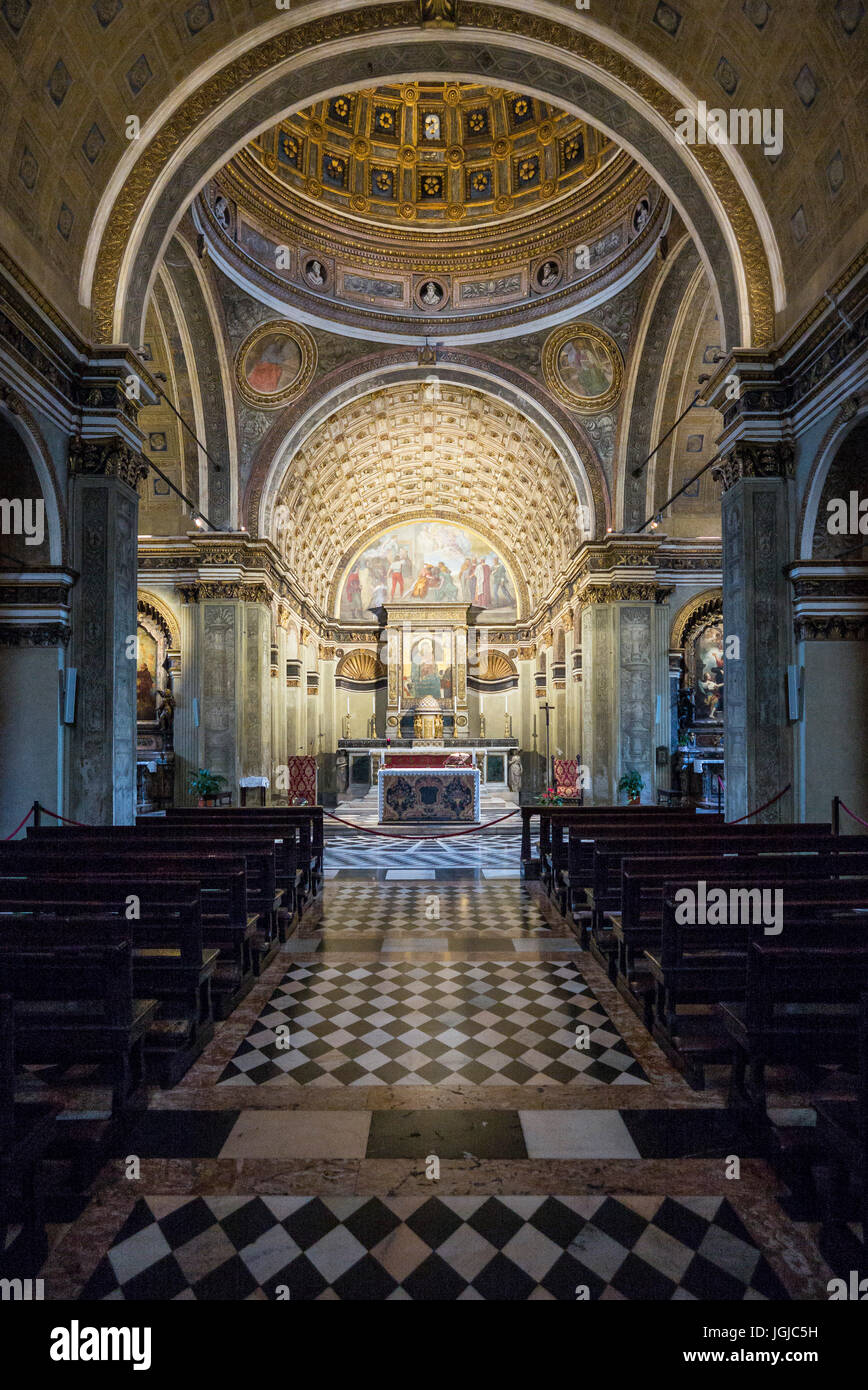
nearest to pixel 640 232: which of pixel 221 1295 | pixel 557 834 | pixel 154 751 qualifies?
pixel 557 834

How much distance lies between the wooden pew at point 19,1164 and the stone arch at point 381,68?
8872mm

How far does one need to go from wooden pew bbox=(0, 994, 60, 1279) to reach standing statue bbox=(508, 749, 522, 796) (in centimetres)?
2270

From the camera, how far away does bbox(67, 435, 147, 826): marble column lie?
27.8 feet

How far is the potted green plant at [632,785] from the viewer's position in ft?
51.8

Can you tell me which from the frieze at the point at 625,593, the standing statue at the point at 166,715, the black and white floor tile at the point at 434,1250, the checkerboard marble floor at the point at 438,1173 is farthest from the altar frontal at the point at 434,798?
the black and white floor tile at the point at 434,1250

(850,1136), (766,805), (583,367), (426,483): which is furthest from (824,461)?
(426,483)

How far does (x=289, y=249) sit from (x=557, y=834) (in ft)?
48.1

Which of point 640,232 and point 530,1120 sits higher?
point 640,232

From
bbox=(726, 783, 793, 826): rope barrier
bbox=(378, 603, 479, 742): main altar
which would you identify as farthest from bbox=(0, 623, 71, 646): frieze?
bbox=(378, 603, 479, 742): main altar

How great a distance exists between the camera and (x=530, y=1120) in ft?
12.5

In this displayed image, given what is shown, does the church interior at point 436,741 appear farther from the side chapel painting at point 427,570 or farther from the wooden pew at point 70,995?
the side chapel painting at point 427,570

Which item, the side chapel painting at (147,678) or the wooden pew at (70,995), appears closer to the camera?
the wooden pew at (70,995)
